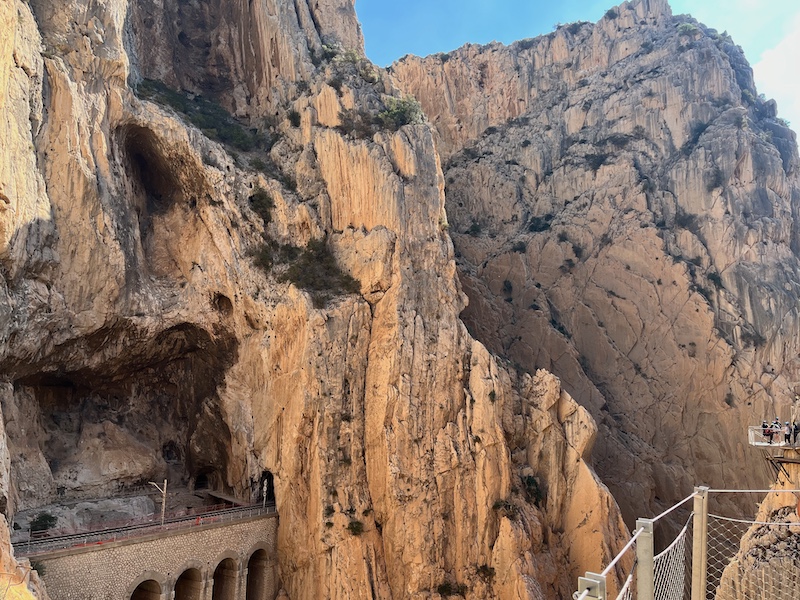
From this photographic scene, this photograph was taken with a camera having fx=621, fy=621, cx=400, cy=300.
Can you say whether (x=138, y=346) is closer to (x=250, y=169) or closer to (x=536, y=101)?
(x=250, y=169)

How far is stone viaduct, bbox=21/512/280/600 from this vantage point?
24422 millimetres

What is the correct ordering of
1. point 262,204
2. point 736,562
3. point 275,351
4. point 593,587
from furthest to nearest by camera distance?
point 262,204, point 275,351, point 736,562, point 593,587

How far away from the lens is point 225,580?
30.5 metres

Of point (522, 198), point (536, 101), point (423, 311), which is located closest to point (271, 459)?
point (423, 311)

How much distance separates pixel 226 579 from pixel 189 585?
6.38 feet

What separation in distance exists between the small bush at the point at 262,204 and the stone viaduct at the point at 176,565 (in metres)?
16.2

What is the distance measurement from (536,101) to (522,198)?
31.8 ft

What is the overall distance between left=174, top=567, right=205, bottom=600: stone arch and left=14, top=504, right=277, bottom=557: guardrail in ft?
7.17

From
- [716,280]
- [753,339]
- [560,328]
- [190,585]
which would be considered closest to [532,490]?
[560,328]

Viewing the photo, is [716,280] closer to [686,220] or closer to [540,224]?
[686,220]

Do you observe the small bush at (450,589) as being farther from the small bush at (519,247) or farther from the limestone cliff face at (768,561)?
the small bush at (519,247)

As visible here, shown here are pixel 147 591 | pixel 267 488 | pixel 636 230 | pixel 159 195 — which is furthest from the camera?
pixel 636 230

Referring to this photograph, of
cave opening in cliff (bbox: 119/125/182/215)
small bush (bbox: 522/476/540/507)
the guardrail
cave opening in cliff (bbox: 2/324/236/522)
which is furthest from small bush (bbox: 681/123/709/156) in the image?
the guardrail

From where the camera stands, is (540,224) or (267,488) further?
(540,224)
